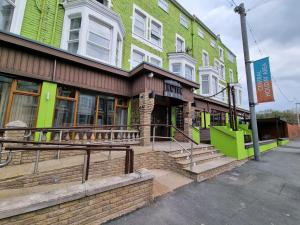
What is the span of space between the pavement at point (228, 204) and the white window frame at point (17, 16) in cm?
799

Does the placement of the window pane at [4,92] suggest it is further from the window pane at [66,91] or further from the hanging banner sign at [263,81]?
the hanging banner sign at [263,81]

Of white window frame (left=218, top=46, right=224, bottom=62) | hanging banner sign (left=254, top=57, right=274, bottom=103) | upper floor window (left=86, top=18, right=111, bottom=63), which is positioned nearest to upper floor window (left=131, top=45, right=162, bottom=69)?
upper floor window (left=86, top=18, right=111, bottom=63)

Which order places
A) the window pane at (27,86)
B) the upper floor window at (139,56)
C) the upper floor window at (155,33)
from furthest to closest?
the upper floor window at (155,33), the upper floor window at (139,56), the window pane at (27,86)

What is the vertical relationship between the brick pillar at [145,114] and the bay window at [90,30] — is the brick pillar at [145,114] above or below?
below

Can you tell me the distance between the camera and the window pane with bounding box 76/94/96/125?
6.54m

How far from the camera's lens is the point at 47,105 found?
5.62 meters

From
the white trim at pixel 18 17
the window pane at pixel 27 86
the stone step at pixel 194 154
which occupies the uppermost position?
the white trim at pixel 18 17

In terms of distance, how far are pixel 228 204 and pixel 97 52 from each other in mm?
7968

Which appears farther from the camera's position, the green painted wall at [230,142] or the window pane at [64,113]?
the green painted wall at [230,142]

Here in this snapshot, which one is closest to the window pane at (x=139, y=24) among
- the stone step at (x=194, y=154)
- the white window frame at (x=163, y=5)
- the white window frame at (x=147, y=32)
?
the white window frame at (x=147, y=32)

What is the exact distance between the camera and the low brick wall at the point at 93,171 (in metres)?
3.39

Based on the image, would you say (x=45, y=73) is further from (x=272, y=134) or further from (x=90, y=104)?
(x=272, y=134)

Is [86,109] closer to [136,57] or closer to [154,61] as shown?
[136,57]

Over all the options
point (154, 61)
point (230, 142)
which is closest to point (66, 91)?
point (154, 61)
